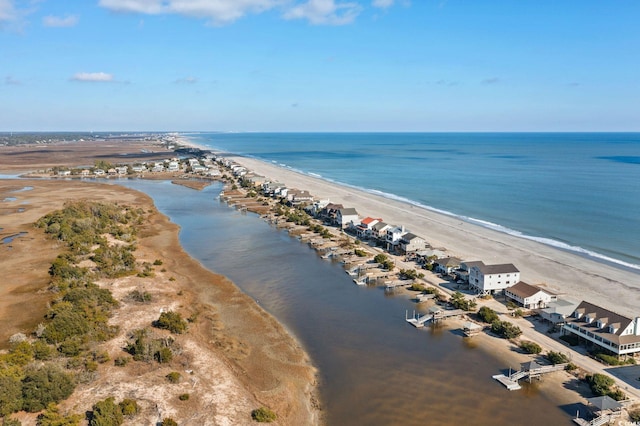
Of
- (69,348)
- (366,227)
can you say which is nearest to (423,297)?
(366,227)

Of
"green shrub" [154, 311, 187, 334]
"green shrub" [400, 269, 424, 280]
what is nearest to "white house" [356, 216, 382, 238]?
"green shrub" [400, 269, 424, 280]

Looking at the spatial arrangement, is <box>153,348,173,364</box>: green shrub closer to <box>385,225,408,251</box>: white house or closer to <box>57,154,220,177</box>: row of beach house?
<box>385,225,408,251</box>: white house

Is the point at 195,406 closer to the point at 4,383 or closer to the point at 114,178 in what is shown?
the point at 4,383

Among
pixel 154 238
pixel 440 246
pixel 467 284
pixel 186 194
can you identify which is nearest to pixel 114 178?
pixel 186 194

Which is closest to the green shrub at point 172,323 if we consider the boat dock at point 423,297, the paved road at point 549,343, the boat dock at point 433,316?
the boat dock at point 433,316

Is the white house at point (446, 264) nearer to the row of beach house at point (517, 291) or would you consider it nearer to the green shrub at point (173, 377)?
the row of beach house at point (517, 291)

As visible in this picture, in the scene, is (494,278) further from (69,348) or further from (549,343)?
(69,348)

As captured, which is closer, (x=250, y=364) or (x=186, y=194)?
(x=250, y=364)
